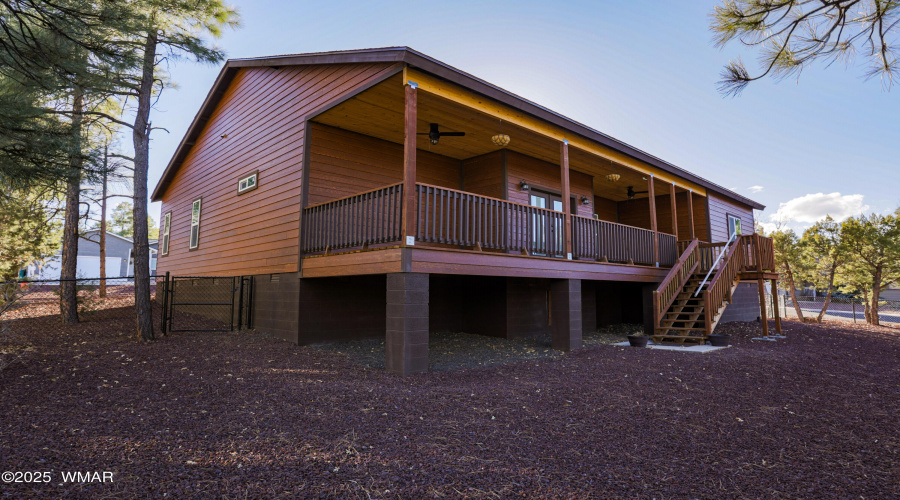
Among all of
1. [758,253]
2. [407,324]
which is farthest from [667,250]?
[407,324]

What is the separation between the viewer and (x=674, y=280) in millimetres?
9977

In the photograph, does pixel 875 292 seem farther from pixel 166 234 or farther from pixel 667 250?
pixel 166 234

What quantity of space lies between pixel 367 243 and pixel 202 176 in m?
8.88

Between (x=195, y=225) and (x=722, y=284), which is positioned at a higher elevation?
(x=195, y=225)

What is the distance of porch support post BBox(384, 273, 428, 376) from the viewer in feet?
18.4

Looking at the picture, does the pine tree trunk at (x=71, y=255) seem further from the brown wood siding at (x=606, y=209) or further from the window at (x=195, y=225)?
the brown wood siding at (x=606, y=209)

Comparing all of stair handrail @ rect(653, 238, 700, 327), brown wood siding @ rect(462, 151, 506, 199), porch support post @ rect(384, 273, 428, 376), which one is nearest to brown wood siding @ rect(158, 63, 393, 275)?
porch support post @ rect(384, 273, 428, 376)

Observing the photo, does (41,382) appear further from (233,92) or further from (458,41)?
(458,41)

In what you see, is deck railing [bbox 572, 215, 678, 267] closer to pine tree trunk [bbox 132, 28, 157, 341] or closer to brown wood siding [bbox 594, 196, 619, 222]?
brown wood siding [bbox 594, 196, 619, 222]

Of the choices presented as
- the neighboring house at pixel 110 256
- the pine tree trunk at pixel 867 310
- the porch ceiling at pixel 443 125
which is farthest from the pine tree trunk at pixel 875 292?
the neighboring house at pixel 110 256

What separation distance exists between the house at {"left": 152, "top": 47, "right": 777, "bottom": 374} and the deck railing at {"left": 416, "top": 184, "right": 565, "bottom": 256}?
4 centimetres

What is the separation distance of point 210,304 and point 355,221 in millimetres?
A: 3892

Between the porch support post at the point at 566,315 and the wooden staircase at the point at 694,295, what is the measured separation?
1927 millimetres

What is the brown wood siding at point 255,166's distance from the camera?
8336 millimetres
